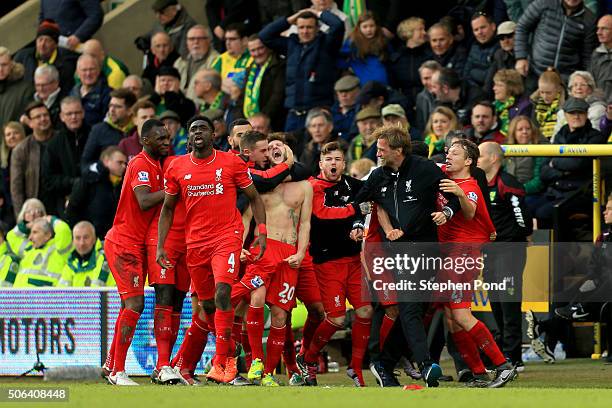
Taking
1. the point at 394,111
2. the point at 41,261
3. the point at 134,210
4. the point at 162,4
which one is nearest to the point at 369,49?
the point at 394,111

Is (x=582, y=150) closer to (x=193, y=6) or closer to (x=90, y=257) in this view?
(x=90, y=257)

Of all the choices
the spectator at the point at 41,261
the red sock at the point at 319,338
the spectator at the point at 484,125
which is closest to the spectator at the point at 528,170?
the spectator at the point at 484,125

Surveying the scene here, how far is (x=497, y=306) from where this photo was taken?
16203mm

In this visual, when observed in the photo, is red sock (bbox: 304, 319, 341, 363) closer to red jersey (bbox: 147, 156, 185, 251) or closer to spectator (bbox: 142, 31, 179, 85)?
red jersey (bbox: 147, 156, 185, 251)

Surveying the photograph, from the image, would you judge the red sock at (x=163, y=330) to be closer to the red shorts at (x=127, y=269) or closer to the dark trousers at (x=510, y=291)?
the red shorts at (x=127, y=269)

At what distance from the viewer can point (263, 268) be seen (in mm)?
14406

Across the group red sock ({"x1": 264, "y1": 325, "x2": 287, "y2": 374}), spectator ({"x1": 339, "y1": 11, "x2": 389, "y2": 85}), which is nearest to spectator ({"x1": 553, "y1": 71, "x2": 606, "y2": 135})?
spectator ({"x1": 339, "y1": 11, "x2": 389, "y2": 85})

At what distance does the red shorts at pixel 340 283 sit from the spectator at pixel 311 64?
5466mm

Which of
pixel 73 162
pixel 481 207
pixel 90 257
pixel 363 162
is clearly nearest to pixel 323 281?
pixel 481 207

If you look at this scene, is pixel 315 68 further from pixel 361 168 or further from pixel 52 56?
pixel 52 56

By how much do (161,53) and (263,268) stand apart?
8557 millimetres

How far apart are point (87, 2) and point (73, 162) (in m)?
3.38

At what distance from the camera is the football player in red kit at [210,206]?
45.0ft

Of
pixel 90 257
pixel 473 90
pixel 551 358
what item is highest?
pixel 473 90
